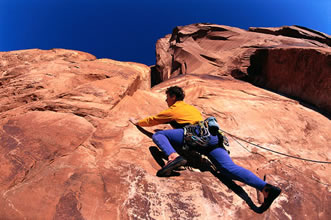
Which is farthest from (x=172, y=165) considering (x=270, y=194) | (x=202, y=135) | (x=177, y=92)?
(x=177, y=92)

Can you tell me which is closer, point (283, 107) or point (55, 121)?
point (55, 121)

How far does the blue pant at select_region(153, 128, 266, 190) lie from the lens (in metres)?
1.93

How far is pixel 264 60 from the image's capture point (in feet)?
23.7

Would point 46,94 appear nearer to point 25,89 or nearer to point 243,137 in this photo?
point 25,89

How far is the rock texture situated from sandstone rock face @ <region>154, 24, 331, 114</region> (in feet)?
4.13

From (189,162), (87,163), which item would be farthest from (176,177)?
(87,163)

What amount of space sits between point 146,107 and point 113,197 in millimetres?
2275

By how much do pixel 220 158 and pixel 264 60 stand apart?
6550mm

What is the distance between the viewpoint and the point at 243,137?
3.40 meters

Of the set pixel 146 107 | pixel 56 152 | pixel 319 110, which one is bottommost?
pixel 319 110

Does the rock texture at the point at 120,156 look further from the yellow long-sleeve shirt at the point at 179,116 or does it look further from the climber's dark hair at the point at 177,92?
the climber's dark hair at the point at 177,92

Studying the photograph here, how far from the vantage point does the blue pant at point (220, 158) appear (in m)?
1.93

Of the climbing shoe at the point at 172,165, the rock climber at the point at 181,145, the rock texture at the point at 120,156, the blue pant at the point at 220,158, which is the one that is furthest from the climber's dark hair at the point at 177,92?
the climbing shoe at the point at 172,165

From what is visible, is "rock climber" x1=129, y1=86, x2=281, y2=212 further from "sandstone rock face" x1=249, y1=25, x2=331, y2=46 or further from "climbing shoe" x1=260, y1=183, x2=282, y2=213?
"sandstone rock face" x1=249, y1=25, x2=331, y2=46
